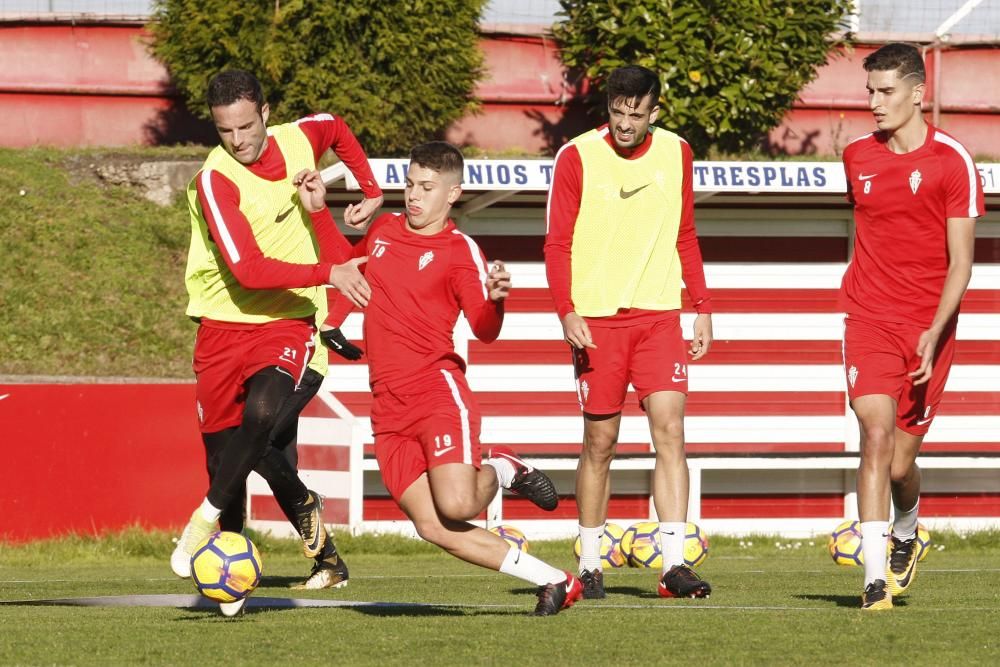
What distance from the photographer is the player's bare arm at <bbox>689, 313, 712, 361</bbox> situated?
810 cm

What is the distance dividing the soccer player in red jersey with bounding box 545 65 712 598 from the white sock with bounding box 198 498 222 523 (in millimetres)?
1786

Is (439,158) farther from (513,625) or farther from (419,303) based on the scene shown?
(513,625)

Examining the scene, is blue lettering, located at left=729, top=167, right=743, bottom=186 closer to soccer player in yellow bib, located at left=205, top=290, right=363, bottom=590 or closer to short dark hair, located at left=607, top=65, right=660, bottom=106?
soccer player in yellow bib, located at left=205, top=290, right=363, bottom=590

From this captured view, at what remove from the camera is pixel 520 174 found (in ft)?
43.7

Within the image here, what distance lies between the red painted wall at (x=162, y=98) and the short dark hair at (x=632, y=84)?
1199 centimetres

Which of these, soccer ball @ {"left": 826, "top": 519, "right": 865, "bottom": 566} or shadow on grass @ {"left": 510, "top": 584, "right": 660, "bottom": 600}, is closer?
shadow on grass @ {"left": 510, "top": 584, "right": 660, "bottom": 600}

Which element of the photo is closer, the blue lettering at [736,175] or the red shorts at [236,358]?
the red shorts at [236,358]

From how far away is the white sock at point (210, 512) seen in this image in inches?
Result: 304

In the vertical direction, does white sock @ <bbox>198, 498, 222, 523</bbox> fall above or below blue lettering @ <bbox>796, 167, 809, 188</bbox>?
below

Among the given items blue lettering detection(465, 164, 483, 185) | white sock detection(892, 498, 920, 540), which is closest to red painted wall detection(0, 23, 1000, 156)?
blue lettering detection(465, 164, 483, 185)

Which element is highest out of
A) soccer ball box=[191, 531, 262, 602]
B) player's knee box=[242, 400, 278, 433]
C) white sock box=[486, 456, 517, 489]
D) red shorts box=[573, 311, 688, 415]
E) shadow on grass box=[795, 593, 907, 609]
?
red shorts box=[573, 311, 688, 415]

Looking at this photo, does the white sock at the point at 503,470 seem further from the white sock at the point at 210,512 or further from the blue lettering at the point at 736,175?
the blue lettering at the point at 736,175

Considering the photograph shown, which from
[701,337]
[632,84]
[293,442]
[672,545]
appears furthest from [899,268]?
[293,442]

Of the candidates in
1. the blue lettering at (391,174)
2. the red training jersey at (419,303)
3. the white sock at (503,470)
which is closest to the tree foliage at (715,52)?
the blue lettering at (391,174)
